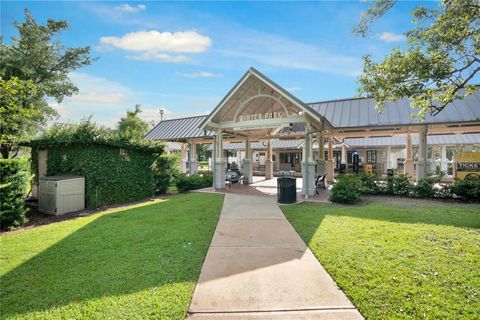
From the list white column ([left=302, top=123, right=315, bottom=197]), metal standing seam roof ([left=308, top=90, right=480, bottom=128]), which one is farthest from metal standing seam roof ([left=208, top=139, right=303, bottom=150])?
white column ([left=302, top=123, right=315, bottom=197])

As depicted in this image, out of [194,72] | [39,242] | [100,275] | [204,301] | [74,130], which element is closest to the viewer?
[204,301]

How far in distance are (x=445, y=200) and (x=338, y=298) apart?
32.9 feet

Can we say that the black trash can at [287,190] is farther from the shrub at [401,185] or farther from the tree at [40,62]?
the tree at [40,62]

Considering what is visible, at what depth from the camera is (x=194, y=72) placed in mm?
14367

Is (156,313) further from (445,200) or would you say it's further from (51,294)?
(445,200)

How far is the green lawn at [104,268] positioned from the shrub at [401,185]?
885 centimetres

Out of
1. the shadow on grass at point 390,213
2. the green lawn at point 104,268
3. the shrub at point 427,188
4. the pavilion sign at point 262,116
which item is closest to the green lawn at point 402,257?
the shadow on grass at point 390,213

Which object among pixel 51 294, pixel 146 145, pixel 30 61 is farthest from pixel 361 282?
pixel 30 61

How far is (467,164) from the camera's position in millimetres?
12562

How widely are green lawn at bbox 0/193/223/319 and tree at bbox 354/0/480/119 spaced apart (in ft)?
22.8

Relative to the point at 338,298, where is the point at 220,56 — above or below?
above

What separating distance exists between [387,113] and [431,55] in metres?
6.90

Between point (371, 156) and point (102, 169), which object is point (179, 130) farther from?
point (371, 156)

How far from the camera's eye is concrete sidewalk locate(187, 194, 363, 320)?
10.9 feet
